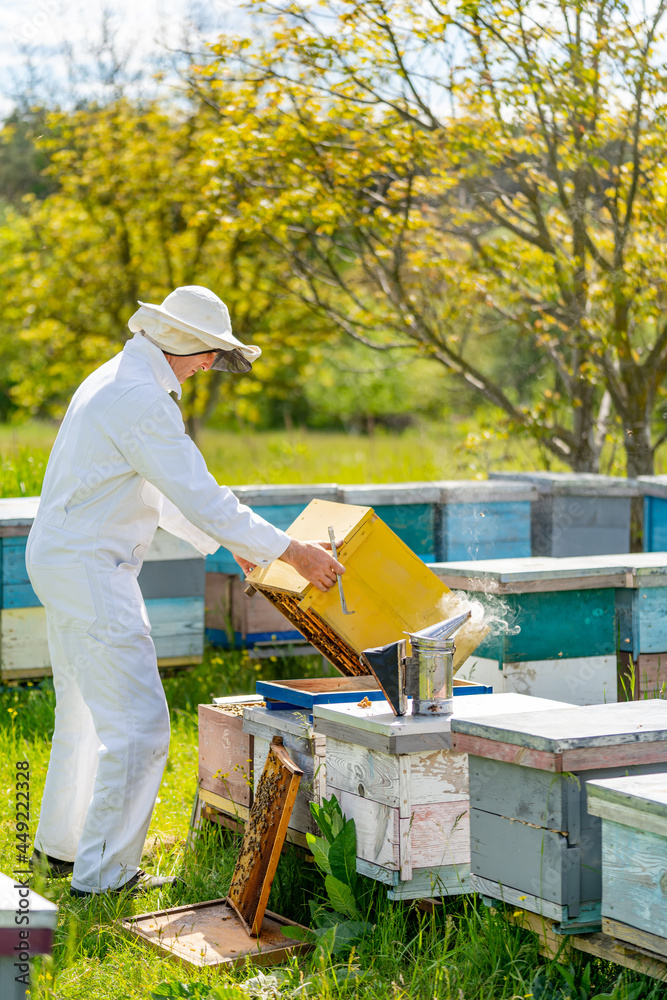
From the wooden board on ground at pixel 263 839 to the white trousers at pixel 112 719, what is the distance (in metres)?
0.39

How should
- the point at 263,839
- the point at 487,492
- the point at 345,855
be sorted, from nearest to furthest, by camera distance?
the point at 345,855 → the point at 263,839 → the point at 487,492

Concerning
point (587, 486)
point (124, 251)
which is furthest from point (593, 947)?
point (124, 251)

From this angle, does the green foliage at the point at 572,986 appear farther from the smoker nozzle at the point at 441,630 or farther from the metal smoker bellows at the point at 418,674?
the smoker nozzle at the point at 441,630

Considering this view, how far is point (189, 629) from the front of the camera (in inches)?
202

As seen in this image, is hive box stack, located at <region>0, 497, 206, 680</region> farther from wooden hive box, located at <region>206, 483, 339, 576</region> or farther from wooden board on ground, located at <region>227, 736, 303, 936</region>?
wooden board on ground, located at <region>227, 736, 303, 936</region>

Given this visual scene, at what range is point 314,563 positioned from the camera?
3.05 meters

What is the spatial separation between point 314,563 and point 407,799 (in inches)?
30.8

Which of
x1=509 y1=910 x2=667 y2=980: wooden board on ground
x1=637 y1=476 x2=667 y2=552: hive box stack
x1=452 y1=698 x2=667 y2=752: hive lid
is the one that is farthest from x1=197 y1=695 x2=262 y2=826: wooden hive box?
x1=637 y1=476 x2=667 y2=552: hive box stack

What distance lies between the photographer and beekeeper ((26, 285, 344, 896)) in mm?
3066

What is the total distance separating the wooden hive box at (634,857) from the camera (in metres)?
1.98

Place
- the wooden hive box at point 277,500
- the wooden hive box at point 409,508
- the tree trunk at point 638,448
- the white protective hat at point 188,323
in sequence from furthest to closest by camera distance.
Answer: the tree trunk at point 638,448 < the wooden hive box at point 409,508 < the wooden hive box at point 277,500 < the white protective hat at point 188,323

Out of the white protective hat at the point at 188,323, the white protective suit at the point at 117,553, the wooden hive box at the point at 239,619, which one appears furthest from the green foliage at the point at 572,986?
the wooden hive box at the point at 239,619

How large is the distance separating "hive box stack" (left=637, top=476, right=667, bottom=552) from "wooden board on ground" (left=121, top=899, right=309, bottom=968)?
3072mm

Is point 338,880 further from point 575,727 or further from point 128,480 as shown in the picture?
point 128,480
